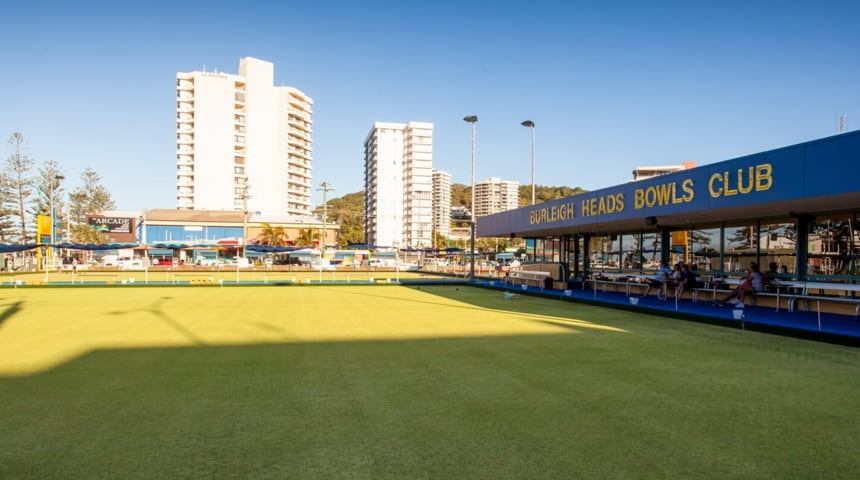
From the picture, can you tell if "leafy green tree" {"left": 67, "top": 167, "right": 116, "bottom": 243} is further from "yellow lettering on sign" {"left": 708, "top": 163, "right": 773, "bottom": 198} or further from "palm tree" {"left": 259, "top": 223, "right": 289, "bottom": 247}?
"yellow lettering on sign" {"left": 708, "top": 163, "right": 773, "bottom": 198}

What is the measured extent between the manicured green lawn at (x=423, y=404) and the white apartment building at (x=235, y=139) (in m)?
81.1

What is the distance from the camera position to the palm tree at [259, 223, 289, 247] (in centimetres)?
6731

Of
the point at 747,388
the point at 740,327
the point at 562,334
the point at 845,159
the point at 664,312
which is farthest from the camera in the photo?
the point at 664,312

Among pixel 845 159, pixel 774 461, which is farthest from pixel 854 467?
pixel 845 159

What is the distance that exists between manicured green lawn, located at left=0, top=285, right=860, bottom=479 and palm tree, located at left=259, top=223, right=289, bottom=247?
59176 mm

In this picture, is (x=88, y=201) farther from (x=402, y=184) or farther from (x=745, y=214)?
(x=745, y=214)

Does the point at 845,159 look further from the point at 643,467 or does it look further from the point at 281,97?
the point at 281,97

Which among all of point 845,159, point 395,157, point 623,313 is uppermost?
point 395,157

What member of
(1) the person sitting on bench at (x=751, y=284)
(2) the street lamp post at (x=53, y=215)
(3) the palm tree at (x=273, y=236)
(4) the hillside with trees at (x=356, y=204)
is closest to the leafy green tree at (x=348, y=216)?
(4) the hillside with trees at (x=356, y=204)

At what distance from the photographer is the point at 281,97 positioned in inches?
3563

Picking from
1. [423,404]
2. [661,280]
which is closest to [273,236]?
[661,280]

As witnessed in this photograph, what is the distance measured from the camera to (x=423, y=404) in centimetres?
492

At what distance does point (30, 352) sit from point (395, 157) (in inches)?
4343

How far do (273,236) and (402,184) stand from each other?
52.7 m
